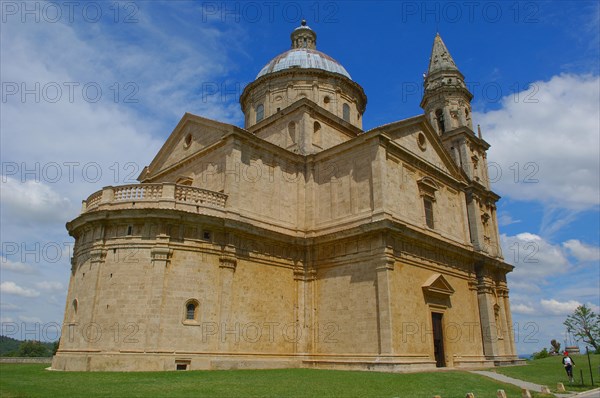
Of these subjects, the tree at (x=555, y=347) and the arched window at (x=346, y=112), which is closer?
the arched window at (x=346, y=112)

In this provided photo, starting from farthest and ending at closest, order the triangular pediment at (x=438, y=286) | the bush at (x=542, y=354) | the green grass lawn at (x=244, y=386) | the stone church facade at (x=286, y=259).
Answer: the bush at (x=542, y=354) → the triangular pediment at (x=438, y=286) → the stone church facade at (x=286, y=259) → the green grass lawn at (x=244, y=386)

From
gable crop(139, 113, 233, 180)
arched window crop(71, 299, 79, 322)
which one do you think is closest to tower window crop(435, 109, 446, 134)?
gable crop(139, 113, 233, 180)

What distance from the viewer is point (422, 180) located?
81.8 ft

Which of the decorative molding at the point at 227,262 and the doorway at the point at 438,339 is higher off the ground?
the decorative molding at the point at 227,262

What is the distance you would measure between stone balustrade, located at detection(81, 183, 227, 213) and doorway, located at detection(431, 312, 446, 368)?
12102mm

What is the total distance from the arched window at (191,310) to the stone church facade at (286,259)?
0.26 ft

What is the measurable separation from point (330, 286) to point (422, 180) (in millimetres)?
7955

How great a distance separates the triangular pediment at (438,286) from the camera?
22.1 metres

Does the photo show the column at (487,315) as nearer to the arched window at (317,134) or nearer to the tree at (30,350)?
the arched window at (317,134)

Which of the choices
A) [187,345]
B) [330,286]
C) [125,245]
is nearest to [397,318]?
[330,286]

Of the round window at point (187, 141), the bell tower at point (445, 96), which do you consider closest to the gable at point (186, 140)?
the round window at point (187, 141)

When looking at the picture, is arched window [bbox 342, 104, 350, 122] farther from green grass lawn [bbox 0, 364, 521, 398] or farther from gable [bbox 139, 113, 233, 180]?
green grass lawn [bbox 0, 364, 521, 398]

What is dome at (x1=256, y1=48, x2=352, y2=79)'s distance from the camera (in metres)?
33.5

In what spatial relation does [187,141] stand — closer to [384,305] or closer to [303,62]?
[303,62]
